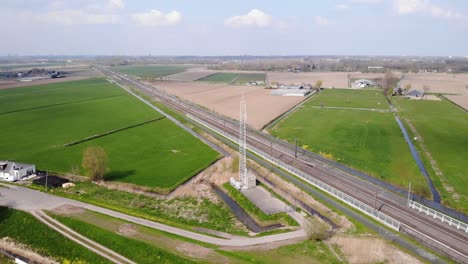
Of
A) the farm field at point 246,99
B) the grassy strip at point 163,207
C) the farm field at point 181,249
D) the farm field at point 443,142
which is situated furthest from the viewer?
the farm field at point 246,99

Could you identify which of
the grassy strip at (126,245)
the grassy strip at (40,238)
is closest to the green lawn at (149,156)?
the grassy strip at (126,245)

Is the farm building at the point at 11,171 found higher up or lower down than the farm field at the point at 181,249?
higher up

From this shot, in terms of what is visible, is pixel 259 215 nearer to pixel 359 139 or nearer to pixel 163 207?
pixel 163 207

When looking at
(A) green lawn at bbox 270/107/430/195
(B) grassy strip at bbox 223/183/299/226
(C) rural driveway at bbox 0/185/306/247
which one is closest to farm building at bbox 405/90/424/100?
(A) green lawn at bbox 270/107/430/195

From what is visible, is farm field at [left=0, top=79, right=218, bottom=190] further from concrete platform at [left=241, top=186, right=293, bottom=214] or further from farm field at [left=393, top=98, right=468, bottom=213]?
farm field at [left=393, top=98, right=468, bottom=213]

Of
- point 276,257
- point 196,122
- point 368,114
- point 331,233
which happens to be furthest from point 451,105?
point 276,257

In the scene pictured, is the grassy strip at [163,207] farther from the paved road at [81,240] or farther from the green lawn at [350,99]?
the green lawn at [350,99]

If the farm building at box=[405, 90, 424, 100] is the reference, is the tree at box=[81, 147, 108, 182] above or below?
below
